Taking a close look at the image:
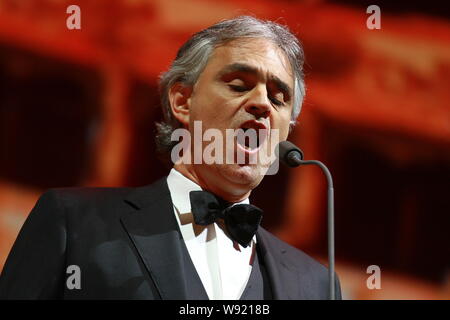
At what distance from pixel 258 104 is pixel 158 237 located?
41 centimetres

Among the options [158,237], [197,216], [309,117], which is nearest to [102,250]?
[158,237]

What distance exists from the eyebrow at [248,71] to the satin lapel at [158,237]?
0.34 meters

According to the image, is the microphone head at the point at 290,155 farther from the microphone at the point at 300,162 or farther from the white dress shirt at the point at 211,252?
the white dress shirt at the point at 211,252

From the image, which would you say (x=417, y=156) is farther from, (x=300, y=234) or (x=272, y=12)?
(x=272, y=12)

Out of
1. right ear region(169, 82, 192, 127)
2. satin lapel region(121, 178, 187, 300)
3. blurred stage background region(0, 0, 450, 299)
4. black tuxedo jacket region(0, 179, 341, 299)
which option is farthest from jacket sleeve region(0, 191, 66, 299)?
blurred stage background region(0, 0, 450, 299)

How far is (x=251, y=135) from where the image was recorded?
184 centimetres

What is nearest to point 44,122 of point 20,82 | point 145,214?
point 20,82

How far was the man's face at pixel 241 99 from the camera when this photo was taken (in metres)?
1.84

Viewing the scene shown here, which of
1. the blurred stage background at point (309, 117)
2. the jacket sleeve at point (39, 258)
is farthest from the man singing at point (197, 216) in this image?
the blurred stage background at point (309, 117)
